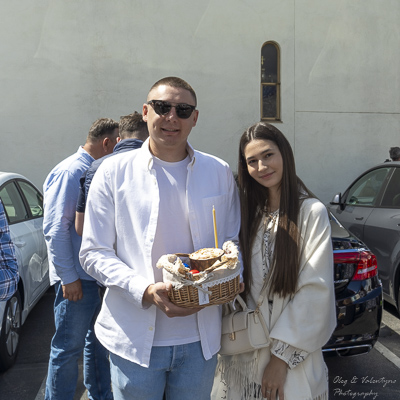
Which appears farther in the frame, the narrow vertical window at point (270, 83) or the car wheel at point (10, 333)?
the narrow vertical window at point (270, 83)

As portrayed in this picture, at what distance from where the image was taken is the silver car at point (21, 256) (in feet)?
12.9

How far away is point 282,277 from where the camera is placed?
6.70 ft

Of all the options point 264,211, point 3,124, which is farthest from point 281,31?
point 264,211

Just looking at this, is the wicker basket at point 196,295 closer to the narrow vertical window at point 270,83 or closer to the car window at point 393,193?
the car window at point 393,193

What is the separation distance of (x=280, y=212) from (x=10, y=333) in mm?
2942

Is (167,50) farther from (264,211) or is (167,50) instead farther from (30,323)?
(264,211)

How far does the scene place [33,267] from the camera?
184 inches

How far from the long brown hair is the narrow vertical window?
29.0 ft

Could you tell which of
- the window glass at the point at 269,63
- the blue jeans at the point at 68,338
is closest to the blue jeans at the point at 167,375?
the blue jeans at the point at 68,338

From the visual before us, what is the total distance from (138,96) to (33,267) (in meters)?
6.10

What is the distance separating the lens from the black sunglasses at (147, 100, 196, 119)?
1.93 meters

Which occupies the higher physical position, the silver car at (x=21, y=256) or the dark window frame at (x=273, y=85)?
the dark window frame at (x=273, y=85)

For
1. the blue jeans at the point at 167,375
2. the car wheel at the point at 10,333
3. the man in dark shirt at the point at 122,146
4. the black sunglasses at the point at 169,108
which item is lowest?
the car wheel at the point at 10,333

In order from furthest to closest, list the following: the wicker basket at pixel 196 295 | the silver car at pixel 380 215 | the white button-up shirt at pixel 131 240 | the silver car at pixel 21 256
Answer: the silver car at pixel 380 215
the silver car at pixel 21 256
the white button-up shirt at pixel 131 240
the wicker basket at pixel 196 295
